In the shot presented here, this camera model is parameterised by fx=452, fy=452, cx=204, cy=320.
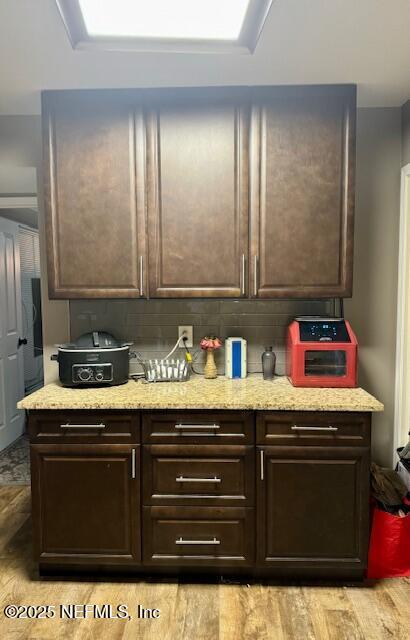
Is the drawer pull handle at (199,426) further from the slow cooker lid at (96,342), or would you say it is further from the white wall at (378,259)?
the white wall at (378,259)

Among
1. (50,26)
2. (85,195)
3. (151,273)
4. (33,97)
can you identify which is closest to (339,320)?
(151,273)

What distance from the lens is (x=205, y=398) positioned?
210 centimetres

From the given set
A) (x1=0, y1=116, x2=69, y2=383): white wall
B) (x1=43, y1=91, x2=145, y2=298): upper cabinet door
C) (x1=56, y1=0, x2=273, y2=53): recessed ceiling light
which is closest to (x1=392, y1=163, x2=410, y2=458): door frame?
(x1=56, y1=0, x2=273, y2=53): recessed ceiling light

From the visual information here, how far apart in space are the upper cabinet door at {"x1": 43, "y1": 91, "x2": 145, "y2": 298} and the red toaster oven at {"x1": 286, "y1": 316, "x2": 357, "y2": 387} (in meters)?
0.88

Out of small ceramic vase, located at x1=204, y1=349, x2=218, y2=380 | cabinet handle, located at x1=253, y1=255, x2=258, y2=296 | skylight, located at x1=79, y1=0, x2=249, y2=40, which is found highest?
skylight, located at x1=79, y1=0, x2=249, y2=40

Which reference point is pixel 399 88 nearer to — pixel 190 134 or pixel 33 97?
pixel 190 134

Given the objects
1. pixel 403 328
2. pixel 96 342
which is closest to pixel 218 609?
pixel 96 342

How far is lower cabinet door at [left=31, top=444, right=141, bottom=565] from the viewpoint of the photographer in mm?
2088

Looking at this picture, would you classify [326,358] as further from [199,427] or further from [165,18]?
[165,18]

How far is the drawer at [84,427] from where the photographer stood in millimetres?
2074

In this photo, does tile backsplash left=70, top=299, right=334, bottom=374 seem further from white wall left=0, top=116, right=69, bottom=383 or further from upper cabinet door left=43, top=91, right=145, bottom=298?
upper cabinet door left=43, top=91, right=145, bottom=298

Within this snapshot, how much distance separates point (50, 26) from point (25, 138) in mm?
1008

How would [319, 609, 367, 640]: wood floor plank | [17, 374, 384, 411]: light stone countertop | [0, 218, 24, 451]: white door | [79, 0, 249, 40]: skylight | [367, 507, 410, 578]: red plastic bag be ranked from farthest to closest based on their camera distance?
[0, 218, 24, 451]: white door < [367, 507, 410, 578]: red plastic bag < [17, 374, 384, 411]: light stone countertop < [319, 609, 367, 640]: wood floor plank < [79, 0, 249, 40]: skylight

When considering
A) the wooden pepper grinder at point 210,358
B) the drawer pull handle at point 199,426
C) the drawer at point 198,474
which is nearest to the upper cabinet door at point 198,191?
the wooden pepper grinder at point 210,358
